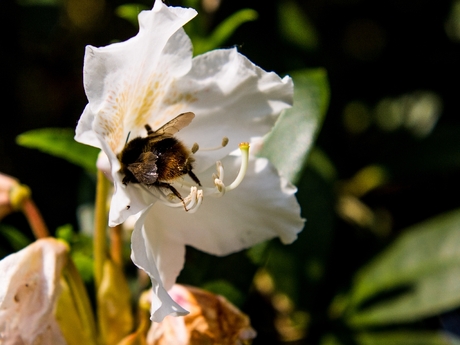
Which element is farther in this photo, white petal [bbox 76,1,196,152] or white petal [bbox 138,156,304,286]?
white petal [bbox 138,156,304,286]

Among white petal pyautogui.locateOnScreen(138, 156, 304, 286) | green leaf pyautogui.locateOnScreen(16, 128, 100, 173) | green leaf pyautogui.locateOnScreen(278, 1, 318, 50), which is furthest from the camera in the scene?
green leaf pyautogui.locateOnScreen(278, 1, 318, 50)

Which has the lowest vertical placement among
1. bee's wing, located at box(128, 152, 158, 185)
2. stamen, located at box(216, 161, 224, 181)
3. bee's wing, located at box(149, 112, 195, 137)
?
stamen, located at box(216, 161, 224, 181)

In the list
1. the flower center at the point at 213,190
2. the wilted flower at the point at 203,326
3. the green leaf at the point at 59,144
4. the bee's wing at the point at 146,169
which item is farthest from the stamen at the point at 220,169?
the green leaf at the point at 59,144

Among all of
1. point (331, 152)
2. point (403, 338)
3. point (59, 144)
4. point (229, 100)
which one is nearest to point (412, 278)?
point (403, 338)

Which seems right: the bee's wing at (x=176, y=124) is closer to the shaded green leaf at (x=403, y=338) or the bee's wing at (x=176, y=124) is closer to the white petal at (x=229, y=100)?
the white petal at (x=229, y=100)

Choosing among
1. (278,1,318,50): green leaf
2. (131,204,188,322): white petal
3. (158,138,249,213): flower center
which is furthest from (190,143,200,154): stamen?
(278,1,318,50): green leaf

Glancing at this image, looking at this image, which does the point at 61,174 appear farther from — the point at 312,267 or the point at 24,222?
the point at 312,267

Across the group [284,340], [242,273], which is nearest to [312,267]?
[284,340]

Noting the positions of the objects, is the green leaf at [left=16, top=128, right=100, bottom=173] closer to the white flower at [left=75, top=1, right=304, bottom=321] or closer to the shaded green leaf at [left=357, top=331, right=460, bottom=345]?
the white flower at [left=75, top=1, right=304, bottom=321]
